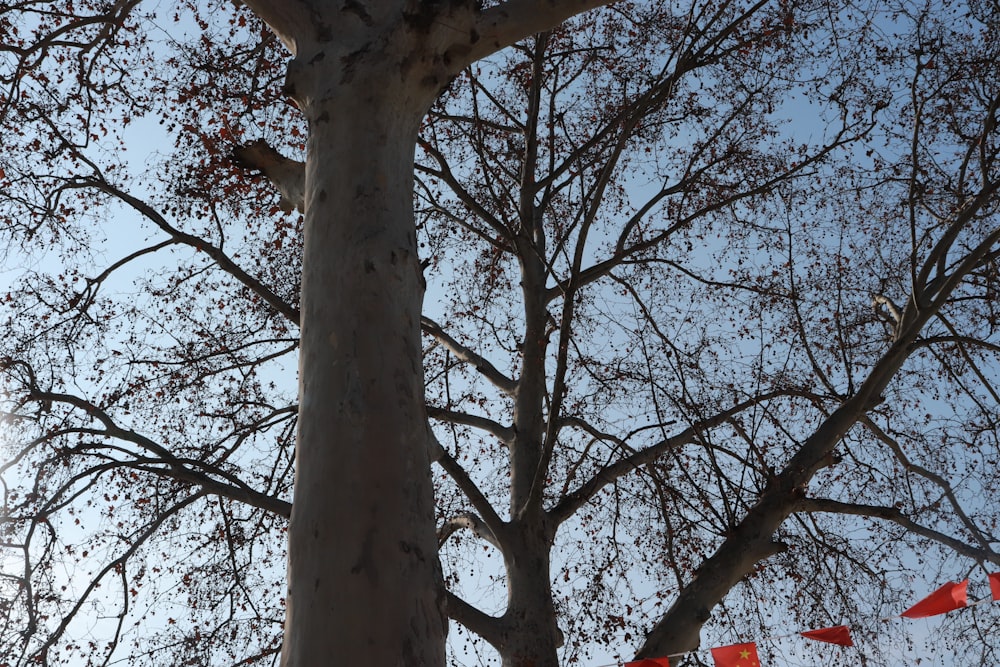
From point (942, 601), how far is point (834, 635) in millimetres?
718

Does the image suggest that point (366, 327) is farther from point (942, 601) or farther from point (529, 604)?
point (942, 601)

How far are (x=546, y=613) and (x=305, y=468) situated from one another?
3.34 metres

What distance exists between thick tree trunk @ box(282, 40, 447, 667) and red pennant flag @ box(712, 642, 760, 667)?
3358 mm

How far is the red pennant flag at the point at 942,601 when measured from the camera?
5.01 metres

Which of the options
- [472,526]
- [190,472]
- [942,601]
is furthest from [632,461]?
[190,472]

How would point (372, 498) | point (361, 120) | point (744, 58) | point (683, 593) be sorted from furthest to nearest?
point (744, 58)
point (683, 593)
point (361, 120)
point (372, 498)

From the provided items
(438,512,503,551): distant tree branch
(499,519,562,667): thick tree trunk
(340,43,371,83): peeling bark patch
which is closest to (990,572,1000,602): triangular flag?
(499,519,562,667): thick tree trunk

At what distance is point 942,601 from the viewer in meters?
5.13

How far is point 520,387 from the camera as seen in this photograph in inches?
265

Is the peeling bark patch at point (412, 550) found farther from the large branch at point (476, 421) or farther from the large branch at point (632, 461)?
the large branch at point (476, 421)

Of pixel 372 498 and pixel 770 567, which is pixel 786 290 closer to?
pixel 770 567

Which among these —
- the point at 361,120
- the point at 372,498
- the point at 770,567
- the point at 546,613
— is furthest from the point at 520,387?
the point at 372,498

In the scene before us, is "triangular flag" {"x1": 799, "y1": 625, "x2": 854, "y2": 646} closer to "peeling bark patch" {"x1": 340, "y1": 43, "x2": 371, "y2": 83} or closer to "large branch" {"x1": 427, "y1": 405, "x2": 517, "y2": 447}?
"large branch" {"x1": 427, "y1": 405, "x2": 517, "y2": 447}

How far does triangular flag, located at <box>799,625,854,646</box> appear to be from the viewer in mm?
5109
